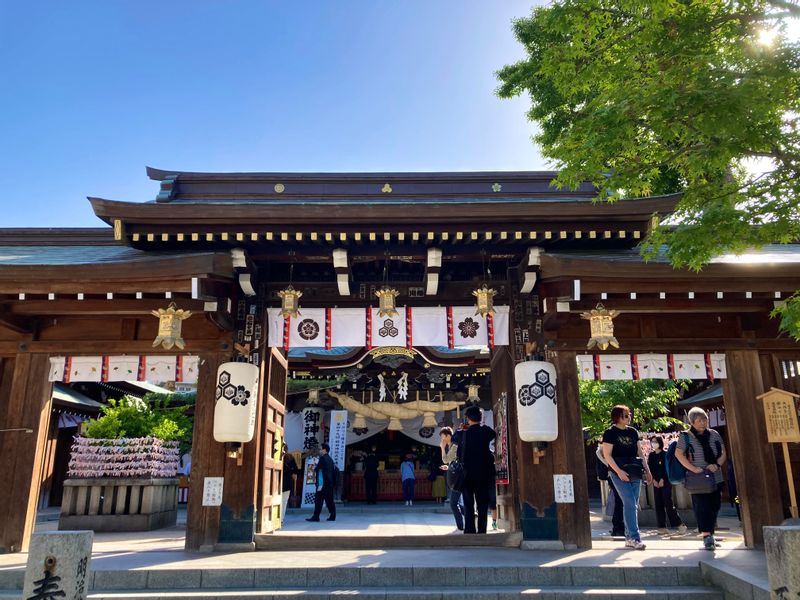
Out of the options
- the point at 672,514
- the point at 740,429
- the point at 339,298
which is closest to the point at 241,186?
the point at 339,298

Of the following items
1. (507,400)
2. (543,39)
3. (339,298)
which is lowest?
(507,400)

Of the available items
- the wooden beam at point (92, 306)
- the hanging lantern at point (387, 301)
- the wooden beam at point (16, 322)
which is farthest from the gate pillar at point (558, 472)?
the wooden beam at point (16, 322)

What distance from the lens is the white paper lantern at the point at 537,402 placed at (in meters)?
8.52

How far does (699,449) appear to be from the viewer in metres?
8.02

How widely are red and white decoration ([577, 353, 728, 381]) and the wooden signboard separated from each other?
3.22ft

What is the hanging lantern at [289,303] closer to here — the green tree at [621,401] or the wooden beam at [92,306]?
the wooden beam at [92,306]

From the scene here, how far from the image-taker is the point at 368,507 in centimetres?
1766

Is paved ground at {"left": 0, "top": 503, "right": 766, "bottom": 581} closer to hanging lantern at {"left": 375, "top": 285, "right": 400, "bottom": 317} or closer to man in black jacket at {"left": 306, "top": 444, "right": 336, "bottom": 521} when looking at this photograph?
man in black jacket at {"left": 306, "top": 444, "right": 336, "bottom": 521}

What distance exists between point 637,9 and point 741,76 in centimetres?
152

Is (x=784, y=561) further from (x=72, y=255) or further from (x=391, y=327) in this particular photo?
(x=72, y=255)

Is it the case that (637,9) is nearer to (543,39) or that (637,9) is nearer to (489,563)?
(489,563)

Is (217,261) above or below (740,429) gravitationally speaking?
above

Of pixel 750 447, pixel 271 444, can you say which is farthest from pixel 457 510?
pixel 750 447

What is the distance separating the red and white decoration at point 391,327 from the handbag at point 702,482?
3.21 meters
